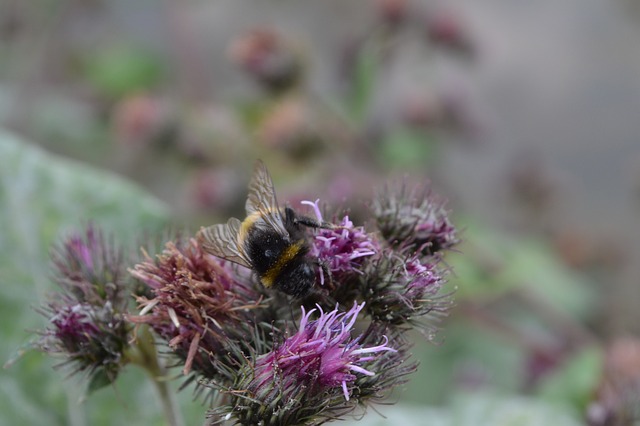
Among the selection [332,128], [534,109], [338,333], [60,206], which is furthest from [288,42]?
[534,109]

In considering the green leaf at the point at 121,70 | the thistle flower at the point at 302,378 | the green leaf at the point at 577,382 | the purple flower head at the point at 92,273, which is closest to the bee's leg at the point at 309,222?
the thistle flower at the point at 302,378

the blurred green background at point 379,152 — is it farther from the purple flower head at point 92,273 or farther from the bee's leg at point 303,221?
the bee's leg at point 303,221

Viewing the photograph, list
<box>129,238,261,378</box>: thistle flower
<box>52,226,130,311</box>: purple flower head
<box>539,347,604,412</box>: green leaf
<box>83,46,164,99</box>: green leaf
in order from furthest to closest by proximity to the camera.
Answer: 1. <box>83,46,164,99</box>: green leaf
2. <box>539,347,604,412</box>: green leaf
3. <box>52,226,130,311</box>: purple flower head
4. <box>129,238,261,378</box>: thistle flower

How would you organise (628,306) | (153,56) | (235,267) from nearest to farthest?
(235,267)
(628,306)
(153,56)

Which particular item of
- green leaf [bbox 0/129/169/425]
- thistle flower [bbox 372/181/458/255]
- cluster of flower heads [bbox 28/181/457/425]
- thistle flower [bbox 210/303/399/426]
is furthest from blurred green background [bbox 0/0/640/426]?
thistle flower [bbox 210/303/399/426]

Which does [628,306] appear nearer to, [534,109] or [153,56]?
[534,109]

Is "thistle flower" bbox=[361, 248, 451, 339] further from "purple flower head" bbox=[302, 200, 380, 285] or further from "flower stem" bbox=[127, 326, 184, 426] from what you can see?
"flower stem" bbox=[127, 326, 184, 426]
